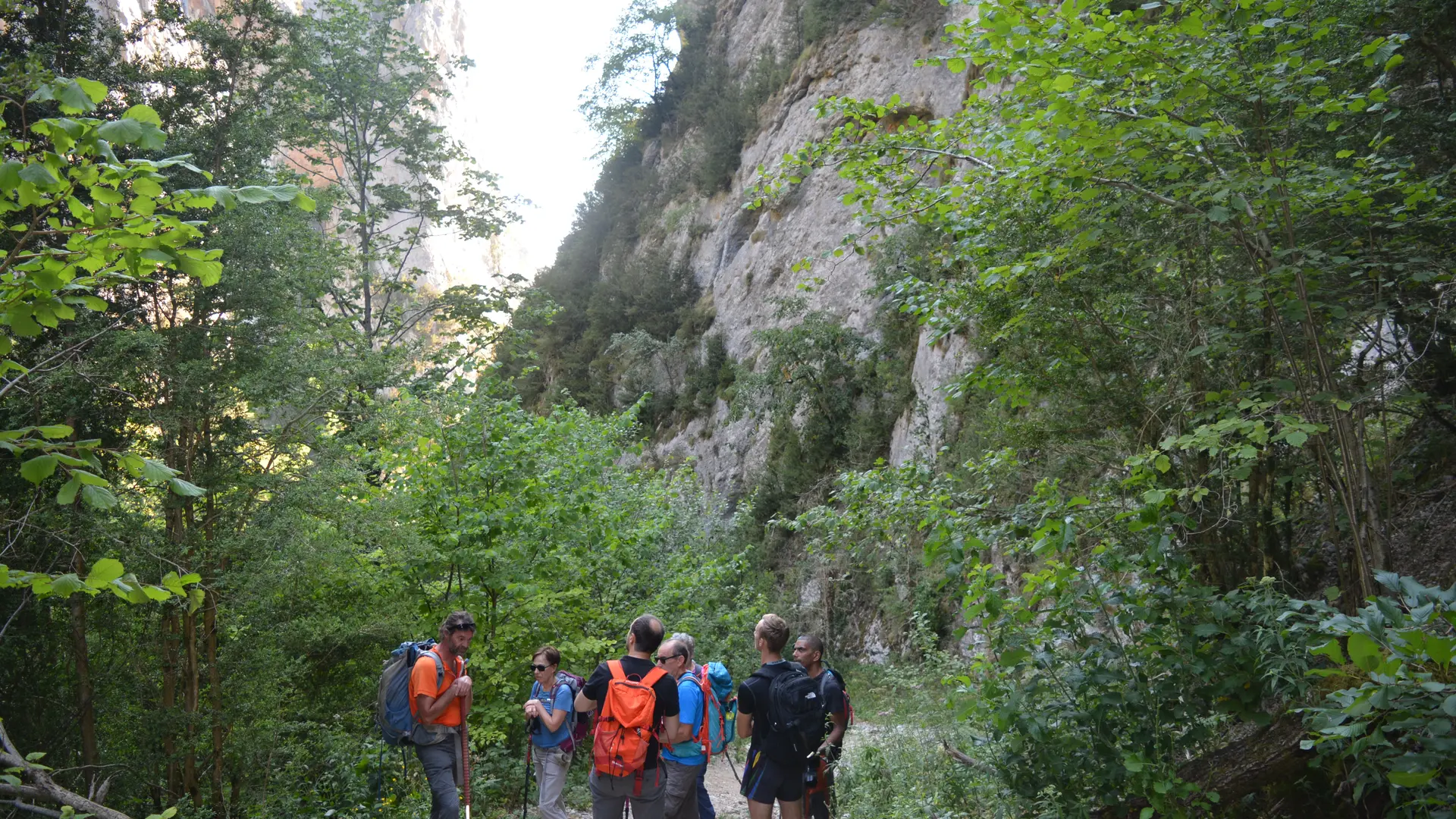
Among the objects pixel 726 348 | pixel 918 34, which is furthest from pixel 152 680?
pixel 918 34

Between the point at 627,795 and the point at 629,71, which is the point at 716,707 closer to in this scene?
the point at 627,795

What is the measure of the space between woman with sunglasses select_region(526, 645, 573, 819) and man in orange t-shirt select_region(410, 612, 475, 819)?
0.47 meters

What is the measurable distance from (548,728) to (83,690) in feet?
11.2

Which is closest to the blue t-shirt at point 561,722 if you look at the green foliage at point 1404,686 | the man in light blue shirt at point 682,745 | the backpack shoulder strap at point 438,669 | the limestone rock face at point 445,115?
the backpack shoulder strap at point 438,669

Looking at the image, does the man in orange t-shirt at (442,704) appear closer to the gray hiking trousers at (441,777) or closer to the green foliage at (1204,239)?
the gray hiking trousers at (441,777)

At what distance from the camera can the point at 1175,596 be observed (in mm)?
3793

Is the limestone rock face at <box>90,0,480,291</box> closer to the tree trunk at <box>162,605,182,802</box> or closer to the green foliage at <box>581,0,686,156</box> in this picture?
the green foliage at <box>581,0,686,156</box>

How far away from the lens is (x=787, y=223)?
24.2 meters

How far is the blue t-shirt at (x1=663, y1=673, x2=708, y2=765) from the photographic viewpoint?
4805 mm

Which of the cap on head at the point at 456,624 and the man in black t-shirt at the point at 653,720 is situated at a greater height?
the cap on head at the point at 456,624

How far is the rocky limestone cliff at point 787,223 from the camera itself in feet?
67.3

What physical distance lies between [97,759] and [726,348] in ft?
66.6

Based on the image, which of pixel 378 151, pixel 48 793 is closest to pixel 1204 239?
pixel 48 793

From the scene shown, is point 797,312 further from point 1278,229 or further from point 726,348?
point 1278,229
